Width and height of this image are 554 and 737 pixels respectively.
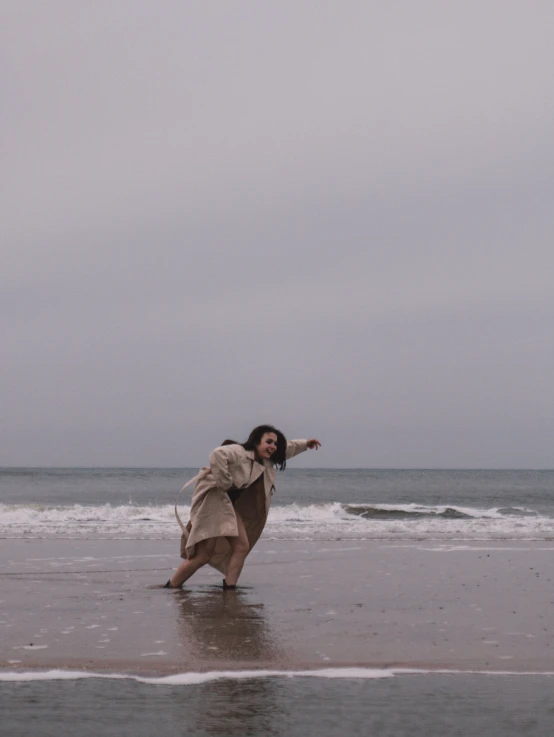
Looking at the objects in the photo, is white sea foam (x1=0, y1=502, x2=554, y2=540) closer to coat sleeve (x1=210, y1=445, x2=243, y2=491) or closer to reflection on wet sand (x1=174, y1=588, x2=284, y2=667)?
coat sleeve (x1=210, y1=445, x2=243, y2=491)

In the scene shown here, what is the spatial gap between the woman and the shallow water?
3.58 metres

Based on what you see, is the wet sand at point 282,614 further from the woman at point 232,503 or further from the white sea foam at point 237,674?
the woman at point 232,503

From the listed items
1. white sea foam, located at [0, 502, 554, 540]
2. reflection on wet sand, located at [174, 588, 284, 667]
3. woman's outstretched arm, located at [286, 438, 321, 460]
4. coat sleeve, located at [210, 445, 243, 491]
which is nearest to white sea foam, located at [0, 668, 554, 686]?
reflection on wet sand, located at [174, 588, 284, 667]

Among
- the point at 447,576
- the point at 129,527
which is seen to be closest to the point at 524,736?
the point at 447,576

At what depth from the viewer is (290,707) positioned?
3.97 metres

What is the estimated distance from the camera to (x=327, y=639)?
18.9 feet

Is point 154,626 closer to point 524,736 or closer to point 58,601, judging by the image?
point 58,601

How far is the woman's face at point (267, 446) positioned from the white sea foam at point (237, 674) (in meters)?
3.56

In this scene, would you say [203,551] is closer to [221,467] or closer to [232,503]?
[232,503]

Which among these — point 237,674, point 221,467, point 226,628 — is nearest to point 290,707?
point 237,674

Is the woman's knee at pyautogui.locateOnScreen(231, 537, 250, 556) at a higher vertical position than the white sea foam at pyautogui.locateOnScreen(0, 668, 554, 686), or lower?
higher

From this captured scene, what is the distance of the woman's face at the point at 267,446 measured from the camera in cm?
824

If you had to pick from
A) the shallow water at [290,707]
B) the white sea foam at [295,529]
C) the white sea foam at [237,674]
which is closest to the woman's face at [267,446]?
the white sea foam at [237,674]

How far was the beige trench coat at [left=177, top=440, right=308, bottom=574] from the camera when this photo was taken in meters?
8.05
